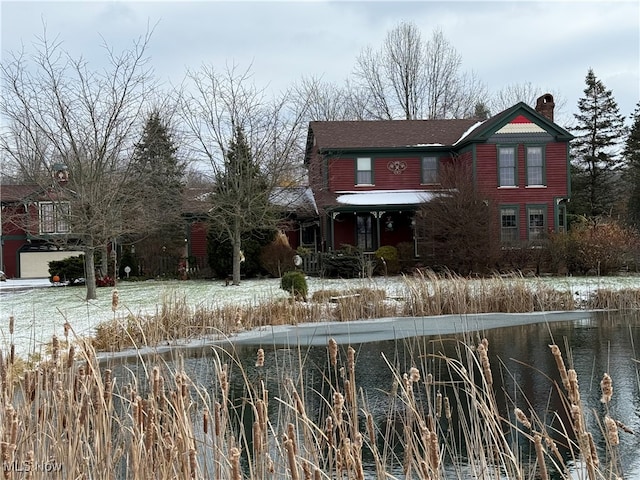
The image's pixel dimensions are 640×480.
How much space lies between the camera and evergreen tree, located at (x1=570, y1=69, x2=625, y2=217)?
41719 millimetres

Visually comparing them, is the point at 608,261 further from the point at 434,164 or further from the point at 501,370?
the point at 501,370

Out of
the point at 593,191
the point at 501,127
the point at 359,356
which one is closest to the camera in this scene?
the point at 359,356

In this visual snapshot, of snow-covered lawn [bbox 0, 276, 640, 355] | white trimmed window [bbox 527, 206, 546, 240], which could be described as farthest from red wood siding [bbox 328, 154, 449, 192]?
snow-covered lawn [bbox 0, 276, 640, 355]

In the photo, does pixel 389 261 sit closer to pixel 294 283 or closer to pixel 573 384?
pixel 294 283

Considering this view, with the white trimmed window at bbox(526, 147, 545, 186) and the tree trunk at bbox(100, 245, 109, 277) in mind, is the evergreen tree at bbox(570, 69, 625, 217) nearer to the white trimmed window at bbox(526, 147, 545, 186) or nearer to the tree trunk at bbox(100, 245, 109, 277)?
the white trimmed window at bbox(526, 147, 545, 186)

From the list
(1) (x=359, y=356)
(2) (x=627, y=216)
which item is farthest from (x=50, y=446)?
(2) (x=627, y=216)

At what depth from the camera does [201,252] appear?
1278 inches

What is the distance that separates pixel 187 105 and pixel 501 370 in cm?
1822

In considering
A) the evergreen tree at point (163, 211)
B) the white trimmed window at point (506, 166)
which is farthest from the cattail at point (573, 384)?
the white trimmed window at point (506, 166)

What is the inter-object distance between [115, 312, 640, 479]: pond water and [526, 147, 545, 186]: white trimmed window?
545 inches

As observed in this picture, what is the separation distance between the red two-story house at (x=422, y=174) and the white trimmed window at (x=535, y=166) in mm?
30

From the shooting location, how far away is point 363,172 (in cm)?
3027

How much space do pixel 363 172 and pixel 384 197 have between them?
1.65 metres

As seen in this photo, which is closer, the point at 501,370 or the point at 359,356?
the point at 501,370
